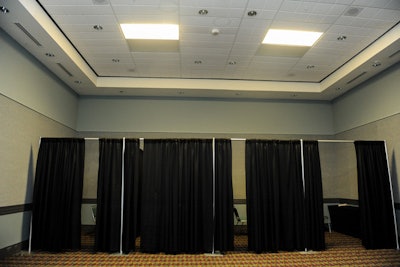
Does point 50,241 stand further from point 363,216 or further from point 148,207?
point 363,216

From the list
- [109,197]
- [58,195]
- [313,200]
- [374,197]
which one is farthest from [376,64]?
[58,195]

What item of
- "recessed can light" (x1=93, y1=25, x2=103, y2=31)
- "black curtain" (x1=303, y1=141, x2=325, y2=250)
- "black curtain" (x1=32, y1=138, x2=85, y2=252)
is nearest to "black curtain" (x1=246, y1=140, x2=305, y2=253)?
"black curtain" (x1=303, y1=141, x2=325, y2=250)

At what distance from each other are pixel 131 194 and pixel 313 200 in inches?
140

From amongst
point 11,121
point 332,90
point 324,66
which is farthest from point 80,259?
point 332,90

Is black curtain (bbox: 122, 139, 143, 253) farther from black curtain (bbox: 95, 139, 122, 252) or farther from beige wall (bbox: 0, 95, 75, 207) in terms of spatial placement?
beige wall (bbox: 0, 95, 75, 207)

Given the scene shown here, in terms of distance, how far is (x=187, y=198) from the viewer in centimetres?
521

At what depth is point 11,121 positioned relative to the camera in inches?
186

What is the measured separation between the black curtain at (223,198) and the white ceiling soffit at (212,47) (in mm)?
2064

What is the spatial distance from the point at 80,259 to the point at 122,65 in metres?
4.10

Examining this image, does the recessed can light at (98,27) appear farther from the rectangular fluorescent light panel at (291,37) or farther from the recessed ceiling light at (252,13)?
the rectangular fluorescent light panel at (291,37)

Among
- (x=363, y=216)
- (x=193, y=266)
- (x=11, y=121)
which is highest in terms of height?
(x=11, y=121)

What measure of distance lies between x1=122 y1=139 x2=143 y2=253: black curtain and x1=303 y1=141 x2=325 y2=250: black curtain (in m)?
3.27

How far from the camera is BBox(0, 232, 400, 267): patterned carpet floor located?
4492 mm

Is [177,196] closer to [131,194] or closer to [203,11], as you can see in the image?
[131,194]
